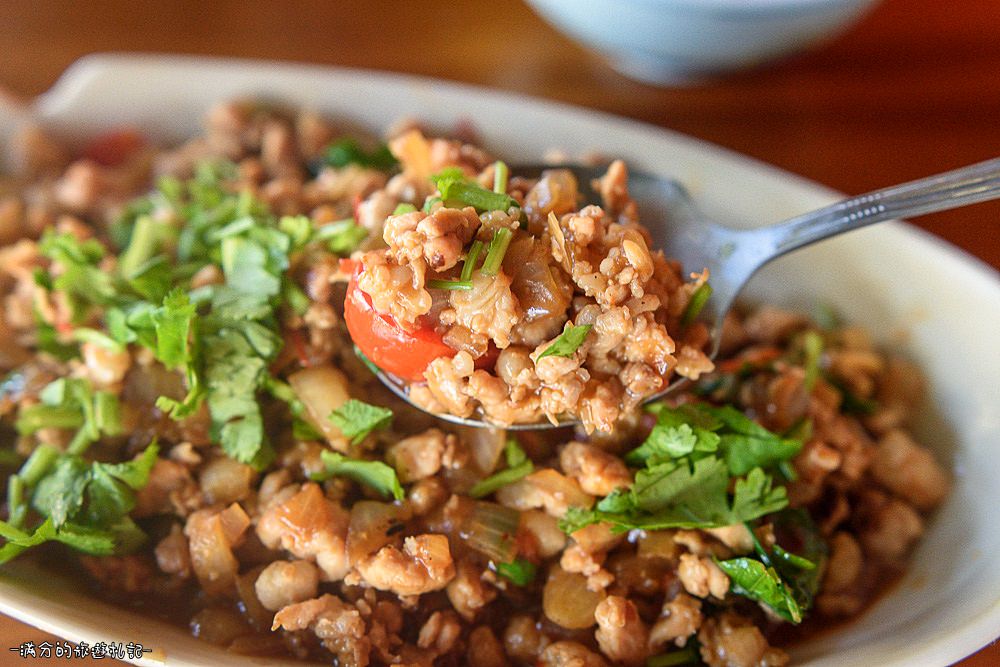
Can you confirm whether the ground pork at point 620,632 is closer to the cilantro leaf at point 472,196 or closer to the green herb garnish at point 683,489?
the green herb garnish at point 683,489

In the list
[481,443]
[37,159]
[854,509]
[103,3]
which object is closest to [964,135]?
[854,509]

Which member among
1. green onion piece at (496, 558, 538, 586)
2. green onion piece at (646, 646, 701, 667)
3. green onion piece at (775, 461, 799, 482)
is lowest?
green onion piece at (646, 646, 701, 667)

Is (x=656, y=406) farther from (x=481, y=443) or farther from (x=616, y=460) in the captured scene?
(x=481, y=443)

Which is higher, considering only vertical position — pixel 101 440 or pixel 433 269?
pixel 433 269

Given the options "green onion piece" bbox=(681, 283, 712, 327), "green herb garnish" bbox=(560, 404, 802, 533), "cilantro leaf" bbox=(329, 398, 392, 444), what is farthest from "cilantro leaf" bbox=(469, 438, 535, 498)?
"green onion piece" bbox=(681, 283, 712, 327)

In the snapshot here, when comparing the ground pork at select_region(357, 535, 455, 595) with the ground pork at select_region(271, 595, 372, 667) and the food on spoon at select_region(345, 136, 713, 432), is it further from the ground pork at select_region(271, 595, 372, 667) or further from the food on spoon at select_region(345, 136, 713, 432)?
the food on spoon at select_region(345, 136, 713, 432)

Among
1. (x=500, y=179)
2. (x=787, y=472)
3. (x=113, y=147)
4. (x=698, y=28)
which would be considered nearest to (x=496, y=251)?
(x=500, y=179)

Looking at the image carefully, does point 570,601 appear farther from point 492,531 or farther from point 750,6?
point 750,6
